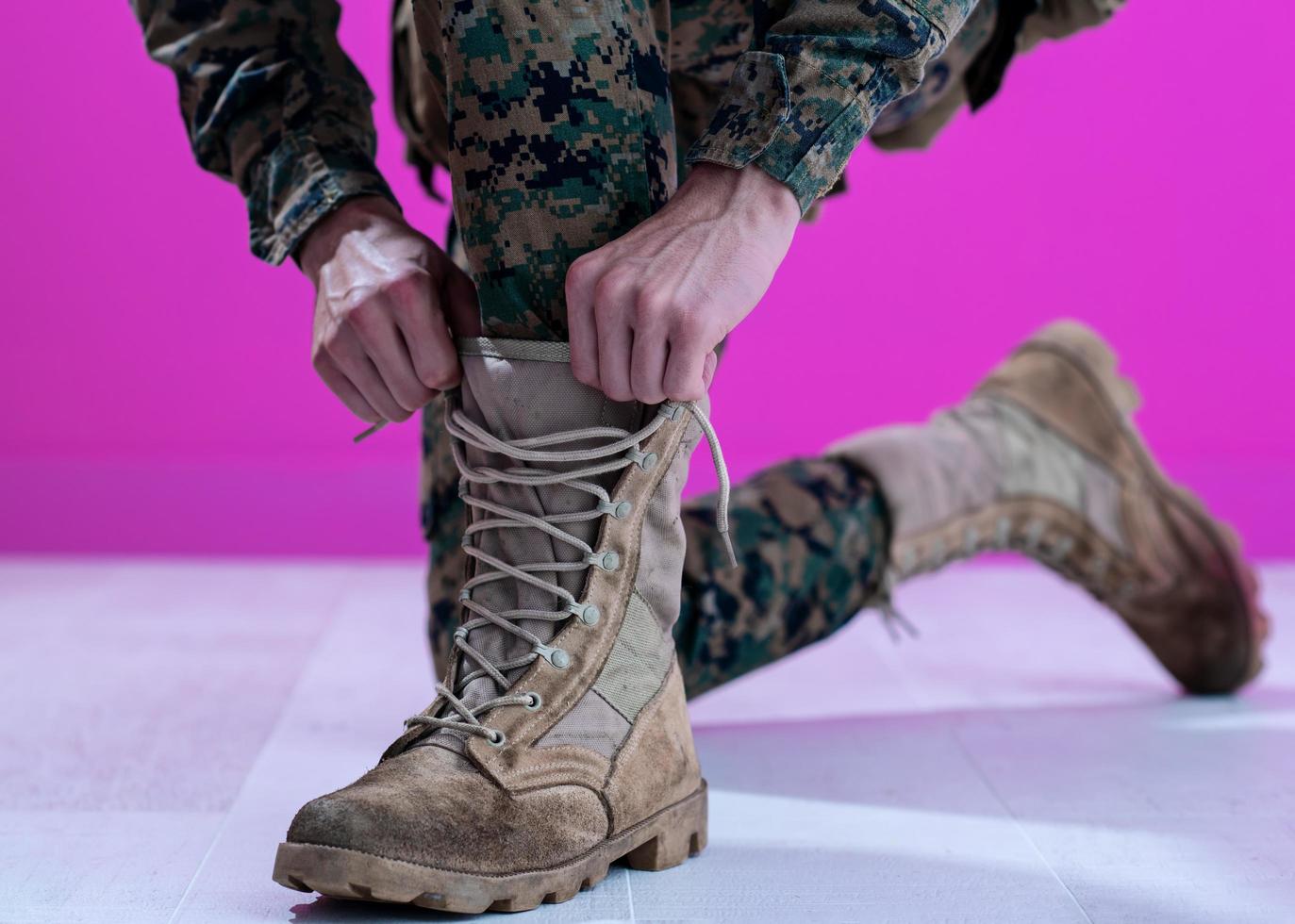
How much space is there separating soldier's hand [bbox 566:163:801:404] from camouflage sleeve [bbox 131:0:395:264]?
0.27 m

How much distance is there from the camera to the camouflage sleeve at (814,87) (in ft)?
2.47

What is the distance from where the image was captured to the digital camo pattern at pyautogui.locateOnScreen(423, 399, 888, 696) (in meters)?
1.08

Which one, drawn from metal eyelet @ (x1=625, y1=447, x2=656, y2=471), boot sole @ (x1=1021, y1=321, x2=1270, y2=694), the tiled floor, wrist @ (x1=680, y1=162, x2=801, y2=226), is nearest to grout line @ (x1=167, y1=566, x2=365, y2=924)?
the tiled floor

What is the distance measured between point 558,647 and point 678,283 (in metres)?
0.22

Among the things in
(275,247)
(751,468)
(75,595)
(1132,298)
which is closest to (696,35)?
(275,247)

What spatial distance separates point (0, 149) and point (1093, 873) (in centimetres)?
217

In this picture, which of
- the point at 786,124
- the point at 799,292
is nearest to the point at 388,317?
the point at 786,124

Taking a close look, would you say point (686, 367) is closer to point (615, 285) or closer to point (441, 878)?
point (615, 285)

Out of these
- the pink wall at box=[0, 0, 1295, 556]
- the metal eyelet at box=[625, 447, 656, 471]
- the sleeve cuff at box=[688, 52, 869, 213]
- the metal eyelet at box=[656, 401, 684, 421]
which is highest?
the sleeve cuff at box=[688, 52, 869, 213]

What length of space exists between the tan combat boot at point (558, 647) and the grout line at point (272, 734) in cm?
12

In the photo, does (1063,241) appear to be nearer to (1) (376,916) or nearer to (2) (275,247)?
(2) (275,247)

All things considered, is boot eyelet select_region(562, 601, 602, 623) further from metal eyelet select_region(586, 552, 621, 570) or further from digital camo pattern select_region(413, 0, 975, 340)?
digital camo pattern select_region(413, 0, 975, 340)

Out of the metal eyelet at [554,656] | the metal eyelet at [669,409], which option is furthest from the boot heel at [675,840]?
the metal eyelet at [669,409]

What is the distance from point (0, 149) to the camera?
2.34 m
